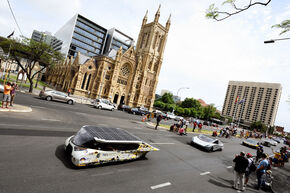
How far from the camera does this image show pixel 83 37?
71.8 metres

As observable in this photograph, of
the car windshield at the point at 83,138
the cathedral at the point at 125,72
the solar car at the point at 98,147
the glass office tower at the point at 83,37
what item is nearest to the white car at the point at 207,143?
the solar car at the point at 98,147

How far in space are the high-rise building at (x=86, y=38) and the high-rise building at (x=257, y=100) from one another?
315 ft

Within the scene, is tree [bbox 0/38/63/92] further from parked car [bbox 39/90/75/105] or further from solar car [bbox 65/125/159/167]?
solar car [bbox 65/125/159/167]

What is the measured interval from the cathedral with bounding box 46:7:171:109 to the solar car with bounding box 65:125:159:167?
37184 mm

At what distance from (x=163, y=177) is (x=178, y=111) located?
6046 centimetres

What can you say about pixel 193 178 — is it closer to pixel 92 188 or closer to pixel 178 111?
pixel 92 188

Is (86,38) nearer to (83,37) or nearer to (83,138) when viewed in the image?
(83,37)

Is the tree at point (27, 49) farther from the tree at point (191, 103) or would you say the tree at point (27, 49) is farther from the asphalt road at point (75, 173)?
the tree at point (191, 103)

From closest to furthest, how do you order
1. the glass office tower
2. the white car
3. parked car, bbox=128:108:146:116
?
the white car < parked car, bbox=128:108:146:116 < the glass office tower

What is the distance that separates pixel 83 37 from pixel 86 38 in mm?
1419

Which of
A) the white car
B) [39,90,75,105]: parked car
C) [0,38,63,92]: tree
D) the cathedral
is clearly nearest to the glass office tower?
the cathedral

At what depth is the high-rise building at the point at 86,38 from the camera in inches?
2677

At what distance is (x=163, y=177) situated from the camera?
6301 millimetres

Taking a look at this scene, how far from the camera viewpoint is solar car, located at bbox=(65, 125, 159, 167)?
17.3ft
